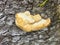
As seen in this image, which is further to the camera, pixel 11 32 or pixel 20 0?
pixel 20 0

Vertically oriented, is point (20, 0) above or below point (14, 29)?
above

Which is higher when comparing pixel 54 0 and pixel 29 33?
pixel 54 0

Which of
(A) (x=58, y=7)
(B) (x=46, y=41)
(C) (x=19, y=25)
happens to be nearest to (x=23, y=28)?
(C) (x=19, y=25)

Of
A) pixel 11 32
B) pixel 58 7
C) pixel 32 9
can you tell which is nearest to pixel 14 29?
pixel 11 32

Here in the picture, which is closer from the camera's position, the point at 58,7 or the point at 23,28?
the point at 23,28

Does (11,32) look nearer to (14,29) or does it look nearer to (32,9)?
(14,29)

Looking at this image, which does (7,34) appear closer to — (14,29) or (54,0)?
(14,29)
